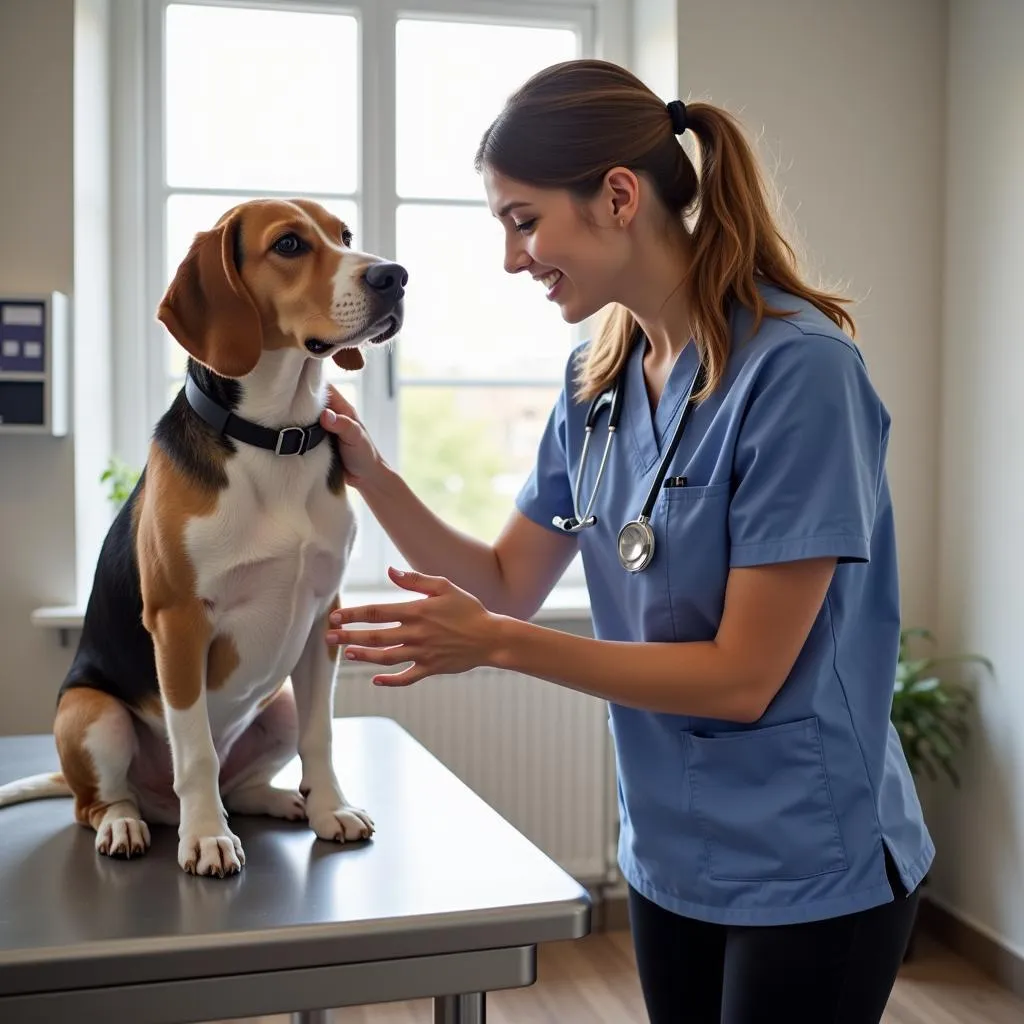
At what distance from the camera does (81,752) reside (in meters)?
1.34

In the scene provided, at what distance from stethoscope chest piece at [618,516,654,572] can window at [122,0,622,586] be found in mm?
1898

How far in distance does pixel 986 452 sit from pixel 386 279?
2.07m

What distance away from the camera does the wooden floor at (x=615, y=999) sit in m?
2.66

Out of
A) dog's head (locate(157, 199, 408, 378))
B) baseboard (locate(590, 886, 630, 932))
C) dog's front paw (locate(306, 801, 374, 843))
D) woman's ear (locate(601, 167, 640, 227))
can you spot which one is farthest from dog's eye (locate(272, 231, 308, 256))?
baseboard (locate(590, 886, 630, 932))

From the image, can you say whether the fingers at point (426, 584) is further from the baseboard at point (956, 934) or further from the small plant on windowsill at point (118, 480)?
the baseboard at point (956, 934)

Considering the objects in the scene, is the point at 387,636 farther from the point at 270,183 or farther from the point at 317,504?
the point at 270,183

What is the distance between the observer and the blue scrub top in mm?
1226

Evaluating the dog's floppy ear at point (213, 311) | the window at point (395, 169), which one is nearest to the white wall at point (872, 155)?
the window at point (395, 169)

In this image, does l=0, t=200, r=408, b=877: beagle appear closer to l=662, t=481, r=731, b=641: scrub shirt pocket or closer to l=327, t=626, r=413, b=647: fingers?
l=327, t=626, r=413, b=647: fingers

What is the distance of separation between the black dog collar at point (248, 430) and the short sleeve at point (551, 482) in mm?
440

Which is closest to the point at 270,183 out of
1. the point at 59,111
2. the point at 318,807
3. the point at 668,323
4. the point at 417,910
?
the point at 59,111

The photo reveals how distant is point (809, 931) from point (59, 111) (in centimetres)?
240

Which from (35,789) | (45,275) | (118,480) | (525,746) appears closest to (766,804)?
(35,789)

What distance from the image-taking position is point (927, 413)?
3.14 m
